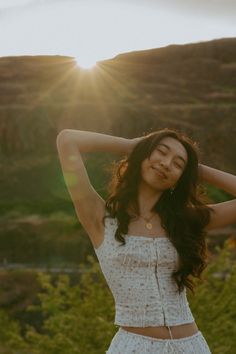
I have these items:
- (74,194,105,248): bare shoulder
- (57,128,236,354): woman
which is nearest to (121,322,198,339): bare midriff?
(57,128,236,354): woman

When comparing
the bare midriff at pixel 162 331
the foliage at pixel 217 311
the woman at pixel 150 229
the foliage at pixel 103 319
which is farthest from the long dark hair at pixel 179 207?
the foliage at pixel 217 311

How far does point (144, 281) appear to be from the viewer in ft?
7.88

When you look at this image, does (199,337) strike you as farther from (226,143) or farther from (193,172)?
(226,143)

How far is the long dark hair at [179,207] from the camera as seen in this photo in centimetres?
246

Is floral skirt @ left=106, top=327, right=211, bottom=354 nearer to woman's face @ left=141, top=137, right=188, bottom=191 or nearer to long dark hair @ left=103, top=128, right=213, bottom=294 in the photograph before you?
long dark hair @ left=103, top=128, right=213, bottom=294

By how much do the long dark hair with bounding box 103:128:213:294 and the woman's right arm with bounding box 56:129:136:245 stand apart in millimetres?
43

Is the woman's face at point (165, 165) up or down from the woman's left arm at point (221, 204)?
up

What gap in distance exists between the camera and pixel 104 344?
24.1 feet

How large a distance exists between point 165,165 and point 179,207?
17 cm

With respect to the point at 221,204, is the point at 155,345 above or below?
below

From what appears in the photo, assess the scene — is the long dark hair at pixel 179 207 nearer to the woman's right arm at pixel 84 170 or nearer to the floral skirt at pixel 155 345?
the woman's right arm at pixel 84 170

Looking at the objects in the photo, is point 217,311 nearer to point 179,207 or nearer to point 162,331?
point 179,207

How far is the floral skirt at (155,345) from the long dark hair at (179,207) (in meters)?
0.16

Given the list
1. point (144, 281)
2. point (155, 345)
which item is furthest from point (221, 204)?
point (155, 345)
